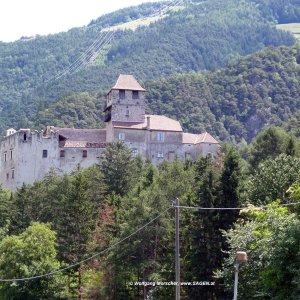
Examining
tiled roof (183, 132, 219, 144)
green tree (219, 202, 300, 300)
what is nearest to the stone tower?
tiled roof (183, 132, 219, 144)

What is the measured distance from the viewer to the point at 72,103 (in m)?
168

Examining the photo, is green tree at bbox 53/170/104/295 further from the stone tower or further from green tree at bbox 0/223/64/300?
the stone tower

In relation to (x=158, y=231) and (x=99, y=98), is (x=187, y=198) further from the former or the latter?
(x=99, y=98)

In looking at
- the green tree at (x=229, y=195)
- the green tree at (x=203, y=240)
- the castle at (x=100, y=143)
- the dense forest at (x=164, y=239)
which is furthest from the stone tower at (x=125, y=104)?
the green tree at (x=229, y=195)

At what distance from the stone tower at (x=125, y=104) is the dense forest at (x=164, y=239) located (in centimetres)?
3242

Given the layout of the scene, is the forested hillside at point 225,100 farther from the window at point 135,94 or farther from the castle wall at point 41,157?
the castle wall at point 41,157

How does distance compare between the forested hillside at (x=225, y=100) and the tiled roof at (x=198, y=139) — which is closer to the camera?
the tiled roof at (x=198, y=139)

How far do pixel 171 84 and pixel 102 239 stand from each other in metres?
131

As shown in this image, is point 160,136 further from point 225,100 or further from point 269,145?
point 225,100

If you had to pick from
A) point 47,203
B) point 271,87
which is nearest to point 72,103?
point 271,87

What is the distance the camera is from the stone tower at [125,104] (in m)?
100

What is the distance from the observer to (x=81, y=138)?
318 feet

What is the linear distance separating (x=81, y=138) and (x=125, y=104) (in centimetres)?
809

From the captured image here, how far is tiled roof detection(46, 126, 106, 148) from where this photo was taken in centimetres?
9594
